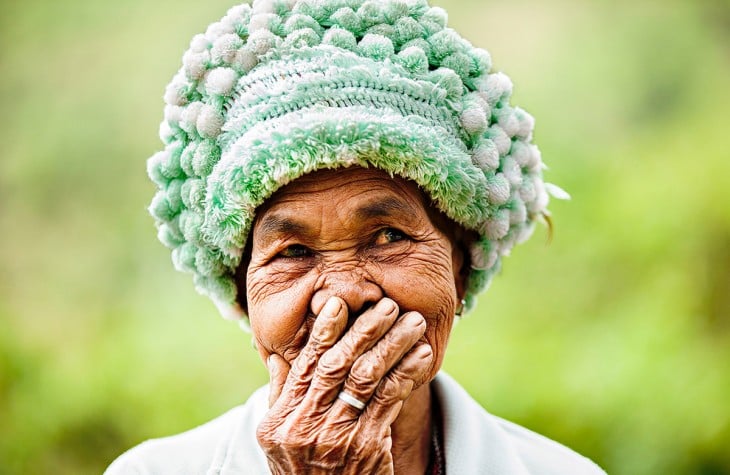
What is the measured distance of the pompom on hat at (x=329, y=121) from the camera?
2643 mm

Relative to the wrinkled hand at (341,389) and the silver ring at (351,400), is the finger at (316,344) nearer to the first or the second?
the wrinkled hand at (341,389)

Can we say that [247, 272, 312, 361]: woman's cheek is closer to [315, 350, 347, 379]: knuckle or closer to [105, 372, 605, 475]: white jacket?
Answer: [315, 350, 347, 379]: knuckle

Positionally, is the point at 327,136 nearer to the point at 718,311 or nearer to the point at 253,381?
the point at 253,381

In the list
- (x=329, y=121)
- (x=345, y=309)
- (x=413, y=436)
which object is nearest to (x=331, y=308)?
(x=345, y=309)

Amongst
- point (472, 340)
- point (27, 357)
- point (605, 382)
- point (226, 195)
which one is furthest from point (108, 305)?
point (226, 195)

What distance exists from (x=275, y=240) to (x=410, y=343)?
57 centimetres

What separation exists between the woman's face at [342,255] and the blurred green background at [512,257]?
3695 millimetres

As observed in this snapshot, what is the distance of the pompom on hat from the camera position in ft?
8.67

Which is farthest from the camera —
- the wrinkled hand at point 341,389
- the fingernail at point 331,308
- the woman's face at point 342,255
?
the woman's face at point 342,255

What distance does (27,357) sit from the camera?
6918mm

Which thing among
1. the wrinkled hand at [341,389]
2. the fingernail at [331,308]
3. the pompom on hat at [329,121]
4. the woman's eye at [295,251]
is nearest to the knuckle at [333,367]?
the wrinkled hand at [341,389]

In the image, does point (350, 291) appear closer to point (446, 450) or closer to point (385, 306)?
point (385, 306)

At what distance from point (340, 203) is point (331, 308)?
0.35 metres

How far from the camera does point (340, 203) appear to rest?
2697 millimetres
